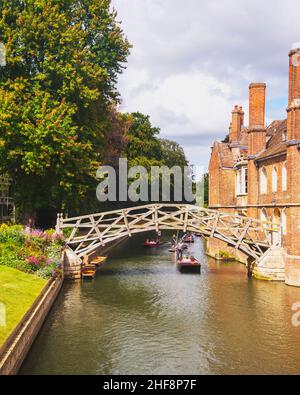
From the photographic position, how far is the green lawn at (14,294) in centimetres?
1515

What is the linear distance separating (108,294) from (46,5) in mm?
19502

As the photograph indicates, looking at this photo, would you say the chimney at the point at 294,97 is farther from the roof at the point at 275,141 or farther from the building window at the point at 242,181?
the building window at the point at 242,181

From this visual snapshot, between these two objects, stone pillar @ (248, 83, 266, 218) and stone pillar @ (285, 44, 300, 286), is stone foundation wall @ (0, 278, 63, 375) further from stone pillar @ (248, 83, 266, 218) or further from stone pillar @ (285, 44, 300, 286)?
stone pillar @ (248, 83, 266, 218)

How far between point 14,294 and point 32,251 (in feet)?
26.8

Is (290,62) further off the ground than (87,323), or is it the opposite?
(290,62)

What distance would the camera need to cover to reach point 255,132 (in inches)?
1292

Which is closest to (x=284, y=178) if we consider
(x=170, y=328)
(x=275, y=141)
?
(x=275, y=141)

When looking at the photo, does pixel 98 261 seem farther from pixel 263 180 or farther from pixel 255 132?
pixel 255 132

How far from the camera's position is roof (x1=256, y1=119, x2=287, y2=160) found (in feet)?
96.4

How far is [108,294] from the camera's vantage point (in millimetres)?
24859

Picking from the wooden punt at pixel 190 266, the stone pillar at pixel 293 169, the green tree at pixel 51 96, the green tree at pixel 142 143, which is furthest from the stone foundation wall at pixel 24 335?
the green tree at pixel 142 143

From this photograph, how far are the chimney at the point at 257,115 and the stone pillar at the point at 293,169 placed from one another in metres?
6.22

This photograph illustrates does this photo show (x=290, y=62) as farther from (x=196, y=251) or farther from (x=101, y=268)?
(x=196, y=251)
